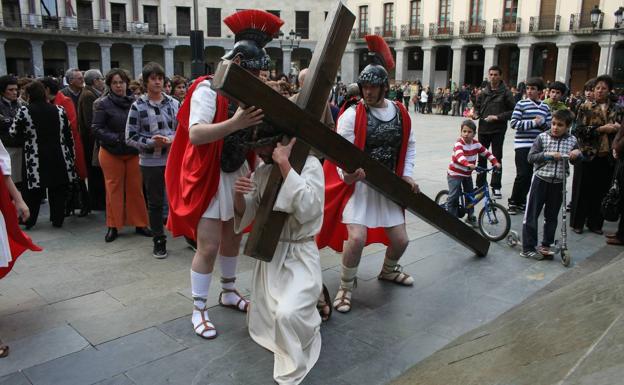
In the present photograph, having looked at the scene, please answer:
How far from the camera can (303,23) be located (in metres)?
45.7

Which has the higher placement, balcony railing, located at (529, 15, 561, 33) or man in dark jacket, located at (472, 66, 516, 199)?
balcony railing, located at (529, 15, 561, 33)

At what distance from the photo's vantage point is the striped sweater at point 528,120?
6676 millimetres

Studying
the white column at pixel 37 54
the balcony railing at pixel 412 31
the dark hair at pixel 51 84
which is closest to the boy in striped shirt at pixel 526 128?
the dark hair at pixel 51 84

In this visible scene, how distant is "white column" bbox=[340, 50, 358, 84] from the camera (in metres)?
43.4

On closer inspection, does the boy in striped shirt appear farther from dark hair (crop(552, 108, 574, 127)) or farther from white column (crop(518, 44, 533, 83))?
white column (crop(518, 44, 533, 83))

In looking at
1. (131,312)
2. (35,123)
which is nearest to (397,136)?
(131,312)

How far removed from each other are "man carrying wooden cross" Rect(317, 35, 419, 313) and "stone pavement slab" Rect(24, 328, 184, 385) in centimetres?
128

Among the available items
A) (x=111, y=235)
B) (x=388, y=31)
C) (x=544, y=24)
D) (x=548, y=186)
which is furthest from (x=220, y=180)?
(x=388, y=31)

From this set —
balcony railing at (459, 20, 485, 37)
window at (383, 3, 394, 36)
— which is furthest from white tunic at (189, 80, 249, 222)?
window at (383, 3, 394, 36)

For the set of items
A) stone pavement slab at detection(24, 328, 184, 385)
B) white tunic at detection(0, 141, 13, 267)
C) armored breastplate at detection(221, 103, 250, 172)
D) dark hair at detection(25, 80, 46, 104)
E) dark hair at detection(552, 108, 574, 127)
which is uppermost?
dark hair at detection(25, 80, 46, 104)

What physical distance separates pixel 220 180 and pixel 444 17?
38.6 metres

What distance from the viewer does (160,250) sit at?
492cm

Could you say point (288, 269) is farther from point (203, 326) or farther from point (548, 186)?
point (548, 186)

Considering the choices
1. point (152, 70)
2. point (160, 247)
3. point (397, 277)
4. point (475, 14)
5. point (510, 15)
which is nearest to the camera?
point (397, 277)
